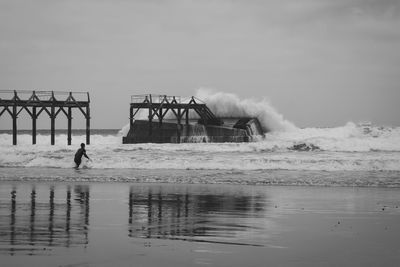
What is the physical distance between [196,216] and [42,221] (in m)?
2.51

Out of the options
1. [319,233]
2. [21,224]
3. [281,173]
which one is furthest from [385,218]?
[281,173]

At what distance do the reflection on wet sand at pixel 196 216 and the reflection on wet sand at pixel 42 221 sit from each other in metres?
0.87

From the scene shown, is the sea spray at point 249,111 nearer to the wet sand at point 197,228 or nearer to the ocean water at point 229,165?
the ocean water at point 229,165

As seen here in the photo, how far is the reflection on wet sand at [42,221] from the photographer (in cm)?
747

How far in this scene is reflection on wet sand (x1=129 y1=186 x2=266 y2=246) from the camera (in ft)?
27.1

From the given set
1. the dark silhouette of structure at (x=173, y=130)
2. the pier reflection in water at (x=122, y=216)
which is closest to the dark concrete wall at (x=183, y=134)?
the dark silhouette of structure at (x=173, y=130)

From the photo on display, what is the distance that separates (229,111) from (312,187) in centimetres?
3401

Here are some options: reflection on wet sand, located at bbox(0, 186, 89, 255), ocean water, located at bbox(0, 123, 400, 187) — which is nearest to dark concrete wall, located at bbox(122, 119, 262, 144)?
ocean water, located at bbox(0, 123, 400, 187)

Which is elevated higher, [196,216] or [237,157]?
[237,157]

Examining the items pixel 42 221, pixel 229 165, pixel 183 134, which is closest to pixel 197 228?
pixel 42 221

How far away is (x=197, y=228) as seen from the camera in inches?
346

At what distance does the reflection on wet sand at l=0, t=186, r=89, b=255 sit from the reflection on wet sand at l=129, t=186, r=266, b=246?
2.85ft

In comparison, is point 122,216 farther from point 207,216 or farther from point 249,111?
point 249,111

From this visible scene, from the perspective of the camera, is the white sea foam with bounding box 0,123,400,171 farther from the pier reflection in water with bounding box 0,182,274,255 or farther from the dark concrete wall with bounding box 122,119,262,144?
the pier reflection in water with bounding box 0,182,274,255
